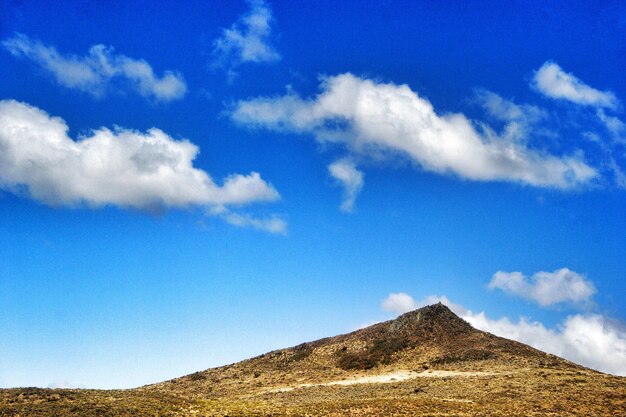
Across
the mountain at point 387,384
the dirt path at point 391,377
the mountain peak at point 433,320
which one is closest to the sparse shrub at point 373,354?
the mountain at point 387,384

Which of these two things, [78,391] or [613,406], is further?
[78,391]

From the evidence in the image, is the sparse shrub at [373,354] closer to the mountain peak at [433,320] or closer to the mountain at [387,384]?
the mountain at [387,384]

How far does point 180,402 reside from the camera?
2063 inches

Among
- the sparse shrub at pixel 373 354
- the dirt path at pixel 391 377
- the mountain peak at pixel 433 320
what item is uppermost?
the mountain peak at pixel 433 320

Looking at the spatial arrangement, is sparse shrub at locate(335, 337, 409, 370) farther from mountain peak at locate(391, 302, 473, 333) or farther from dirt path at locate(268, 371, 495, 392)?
dirt path at locate(268, 371, 495, 392)

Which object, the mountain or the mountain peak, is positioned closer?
the mountain

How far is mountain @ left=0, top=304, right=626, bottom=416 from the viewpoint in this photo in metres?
45.4

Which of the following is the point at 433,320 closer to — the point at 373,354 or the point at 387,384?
the point at 373,354

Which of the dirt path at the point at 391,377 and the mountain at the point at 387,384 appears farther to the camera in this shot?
the dirt path at the point at 391,377

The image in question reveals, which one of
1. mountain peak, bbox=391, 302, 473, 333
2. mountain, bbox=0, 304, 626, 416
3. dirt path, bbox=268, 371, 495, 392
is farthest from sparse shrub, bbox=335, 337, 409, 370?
dirt path, bbox=268, 371, 495, 392

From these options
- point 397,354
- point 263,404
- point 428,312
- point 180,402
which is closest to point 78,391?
point 180,402

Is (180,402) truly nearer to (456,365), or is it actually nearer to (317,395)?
(317,395)

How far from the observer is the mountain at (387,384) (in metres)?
45.4

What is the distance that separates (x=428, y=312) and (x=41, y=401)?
66.2 meters
